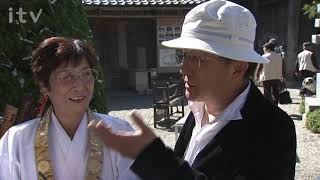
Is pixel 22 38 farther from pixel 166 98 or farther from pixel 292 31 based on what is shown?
pixel 292 31

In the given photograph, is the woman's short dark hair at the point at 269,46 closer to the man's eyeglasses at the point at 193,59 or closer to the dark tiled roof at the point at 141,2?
the dark tiled roof at the point at 141,2

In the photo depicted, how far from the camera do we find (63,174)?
1.97 m

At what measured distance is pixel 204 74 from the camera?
61.8 inches

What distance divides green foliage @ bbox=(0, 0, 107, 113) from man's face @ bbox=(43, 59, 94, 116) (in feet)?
2.11

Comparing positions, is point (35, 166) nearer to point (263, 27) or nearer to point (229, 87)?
point (229, 87)

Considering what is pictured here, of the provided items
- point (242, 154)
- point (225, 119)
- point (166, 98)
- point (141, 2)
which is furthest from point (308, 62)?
point (242, 154)

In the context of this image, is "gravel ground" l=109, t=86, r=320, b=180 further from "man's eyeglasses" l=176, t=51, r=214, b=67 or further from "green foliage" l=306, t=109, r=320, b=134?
"man's eyeglasses" l=176, t=51, r=214, b=67

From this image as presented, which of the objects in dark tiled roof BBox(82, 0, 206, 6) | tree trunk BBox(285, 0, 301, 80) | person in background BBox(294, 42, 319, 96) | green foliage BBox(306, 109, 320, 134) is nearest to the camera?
green foliage BBox(306, 109, 320, 134)

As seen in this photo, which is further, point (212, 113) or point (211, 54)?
point (212, 113)

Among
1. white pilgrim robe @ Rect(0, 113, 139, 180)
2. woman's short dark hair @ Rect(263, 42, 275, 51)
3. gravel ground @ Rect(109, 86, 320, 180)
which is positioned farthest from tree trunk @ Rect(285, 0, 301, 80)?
white pilgrim robe @ Rect(0, 113, 139, 180)

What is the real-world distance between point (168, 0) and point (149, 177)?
13.0 metres

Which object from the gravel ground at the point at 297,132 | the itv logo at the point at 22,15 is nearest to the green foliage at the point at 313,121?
the gravel ground at the point at 297,132

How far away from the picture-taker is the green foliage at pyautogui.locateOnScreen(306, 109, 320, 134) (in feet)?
27.7

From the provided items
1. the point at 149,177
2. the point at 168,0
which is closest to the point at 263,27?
the point at 168,0
